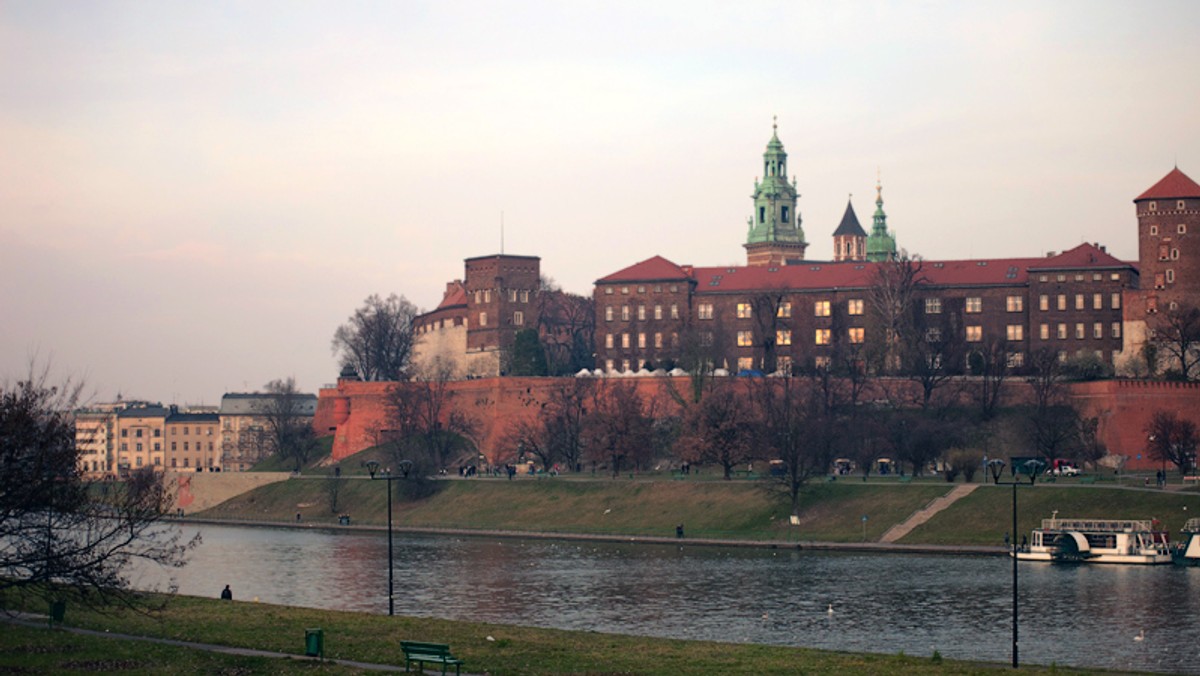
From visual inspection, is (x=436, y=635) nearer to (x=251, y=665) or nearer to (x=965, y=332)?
(x=251, y=665)

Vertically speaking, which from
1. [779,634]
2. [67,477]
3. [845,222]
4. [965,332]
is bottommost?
[779,634]

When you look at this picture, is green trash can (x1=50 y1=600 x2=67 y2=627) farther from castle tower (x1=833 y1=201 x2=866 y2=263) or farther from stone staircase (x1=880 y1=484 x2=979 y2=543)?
castle tower (x1=833 y1=201 x2=866 y2=263)

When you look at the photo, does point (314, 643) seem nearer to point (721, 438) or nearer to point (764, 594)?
point (764, 594)

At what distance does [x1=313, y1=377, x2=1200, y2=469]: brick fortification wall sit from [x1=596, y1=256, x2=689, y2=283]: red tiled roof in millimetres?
16976

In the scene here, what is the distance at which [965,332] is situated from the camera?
116 meters

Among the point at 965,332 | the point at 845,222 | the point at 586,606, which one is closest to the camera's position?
the point at 586,606

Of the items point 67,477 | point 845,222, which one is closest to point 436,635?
point 67,477

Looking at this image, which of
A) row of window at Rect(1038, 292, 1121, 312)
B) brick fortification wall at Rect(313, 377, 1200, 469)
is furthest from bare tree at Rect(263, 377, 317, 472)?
row of window at Rect(1038, 292, 1121, 312)

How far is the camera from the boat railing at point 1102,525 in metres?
66.2

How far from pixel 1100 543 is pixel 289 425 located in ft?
247

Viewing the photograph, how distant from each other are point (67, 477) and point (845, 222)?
167 meters

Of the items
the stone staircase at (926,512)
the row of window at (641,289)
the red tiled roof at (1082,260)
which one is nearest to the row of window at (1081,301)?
the red tiled roof at (1082,260)

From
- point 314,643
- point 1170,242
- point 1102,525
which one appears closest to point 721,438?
point 1102,525

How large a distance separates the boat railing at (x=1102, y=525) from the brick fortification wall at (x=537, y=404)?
2480 centimetres
